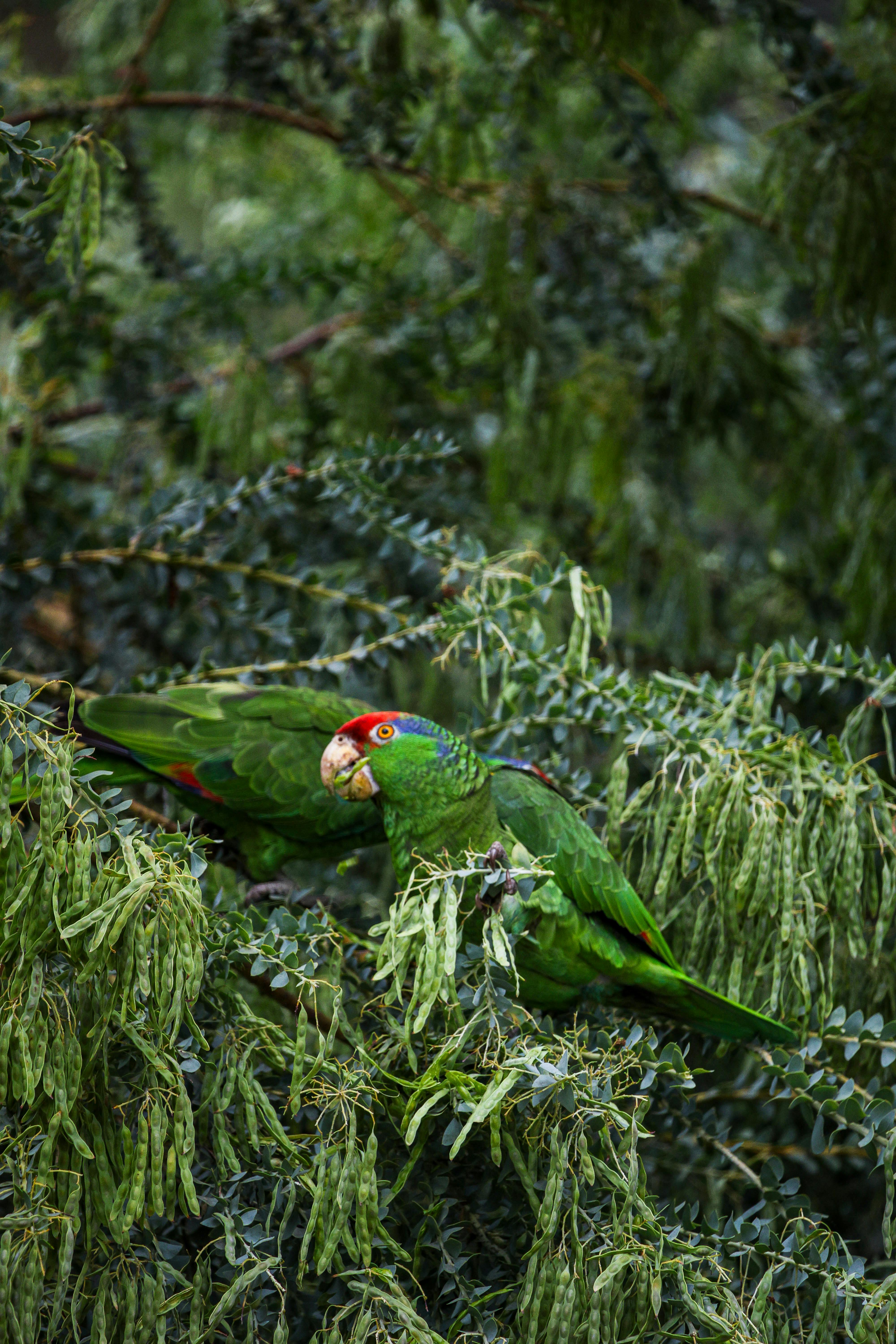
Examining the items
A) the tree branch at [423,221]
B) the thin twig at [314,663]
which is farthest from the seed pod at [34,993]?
the tree branch at [423,221]

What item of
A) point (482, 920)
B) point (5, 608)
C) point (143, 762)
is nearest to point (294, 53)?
point (5, 608)

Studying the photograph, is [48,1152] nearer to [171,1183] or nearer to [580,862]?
[171,1183]

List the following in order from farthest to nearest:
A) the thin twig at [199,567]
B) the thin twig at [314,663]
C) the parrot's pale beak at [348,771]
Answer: the thin twig at [199,567]
the thin twig at [314,663]
the parrot's pale beak at [348,771]

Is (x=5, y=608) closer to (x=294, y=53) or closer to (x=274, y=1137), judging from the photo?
(x=274, y=1137)

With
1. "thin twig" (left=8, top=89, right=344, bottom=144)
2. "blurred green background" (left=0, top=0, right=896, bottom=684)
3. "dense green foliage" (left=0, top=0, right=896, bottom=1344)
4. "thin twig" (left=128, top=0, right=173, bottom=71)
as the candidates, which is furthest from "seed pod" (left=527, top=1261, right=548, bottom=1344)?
"thin twig" (left=128, top=0, right=173, bottom=71)

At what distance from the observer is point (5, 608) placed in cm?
195

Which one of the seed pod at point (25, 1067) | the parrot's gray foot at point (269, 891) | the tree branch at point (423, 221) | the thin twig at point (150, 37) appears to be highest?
the thin twig at point (150, 37)

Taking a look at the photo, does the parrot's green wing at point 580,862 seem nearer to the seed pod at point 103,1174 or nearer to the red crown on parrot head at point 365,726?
the red crown on parrot head at point 365,726

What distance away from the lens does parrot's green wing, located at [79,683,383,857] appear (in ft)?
5.11

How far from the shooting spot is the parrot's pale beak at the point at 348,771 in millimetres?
1418

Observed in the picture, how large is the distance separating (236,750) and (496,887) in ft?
1.80

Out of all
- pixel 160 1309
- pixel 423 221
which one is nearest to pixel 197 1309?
pixel 160 1309

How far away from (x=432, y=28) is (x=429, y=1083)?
2.97 m

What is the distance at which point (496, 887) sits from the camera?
1249 millimetres
